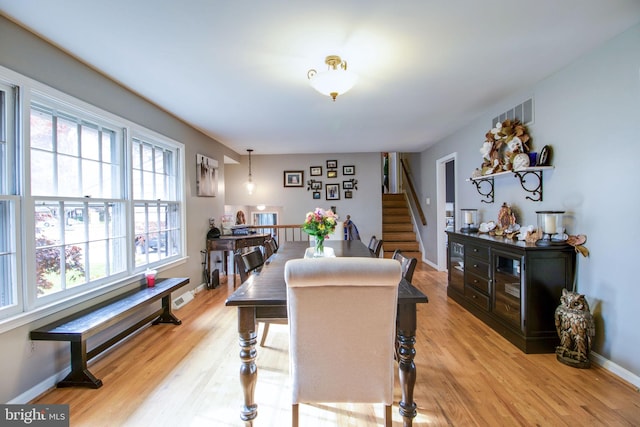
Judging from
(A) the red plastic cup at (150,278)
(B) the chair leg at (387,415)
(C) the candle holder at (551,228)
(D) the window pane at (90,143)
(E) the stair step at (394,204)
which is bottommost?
(B) the chair leg at (387,415)

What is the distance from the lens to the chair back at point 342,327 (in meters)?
1.29

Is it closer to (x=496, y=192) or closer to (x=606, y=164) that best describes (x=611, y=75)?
(x=606, y=164)

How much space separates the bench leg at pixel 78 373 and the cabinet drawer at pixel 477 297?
11.2ft

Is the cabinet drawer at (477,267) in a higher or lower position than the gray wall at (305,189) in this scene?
lower

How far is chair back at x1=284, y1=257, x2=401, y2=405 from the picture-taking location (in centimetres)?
129

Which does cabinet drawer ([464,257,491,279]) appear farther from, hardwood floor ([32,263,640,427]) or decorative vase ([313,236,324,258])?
decorative vase ([313,236,324,258])

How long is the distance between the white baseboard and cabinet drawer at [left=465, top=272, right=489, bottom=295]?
93 centimetres

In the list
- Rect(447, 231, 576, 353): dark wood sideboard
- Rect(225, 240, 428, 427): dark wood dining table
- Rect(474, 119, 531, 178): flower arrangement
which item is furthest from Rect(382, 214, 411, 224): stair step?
Rect(225, 240, 428, 427): dark wood dining table

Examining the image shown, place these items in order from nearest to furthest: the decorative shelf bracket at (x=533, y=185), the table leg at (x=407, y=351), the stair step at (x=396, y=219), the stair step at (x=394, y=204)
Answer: the table leg at (x=407, y=351) → the decorative shelf bracket at (x=533, y=185) → the stair step at (x=396, y=219) → the stair step at (x=394, y=204)

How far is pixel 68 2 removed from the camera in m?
1.67

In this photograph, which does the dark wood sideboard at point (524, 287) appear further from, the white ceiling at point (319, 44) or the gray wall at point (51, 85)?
the gray wall at point (51, 85)

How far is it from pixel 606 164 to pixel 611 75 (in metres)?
0.64

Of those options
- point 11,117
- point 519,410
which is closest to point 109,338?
point 11,117

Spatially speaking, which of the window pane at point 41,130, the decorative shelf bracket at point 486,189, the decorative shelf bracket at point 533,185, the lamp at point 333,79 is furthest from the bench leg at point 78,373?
the decorative shelf bracket at point 486,189
